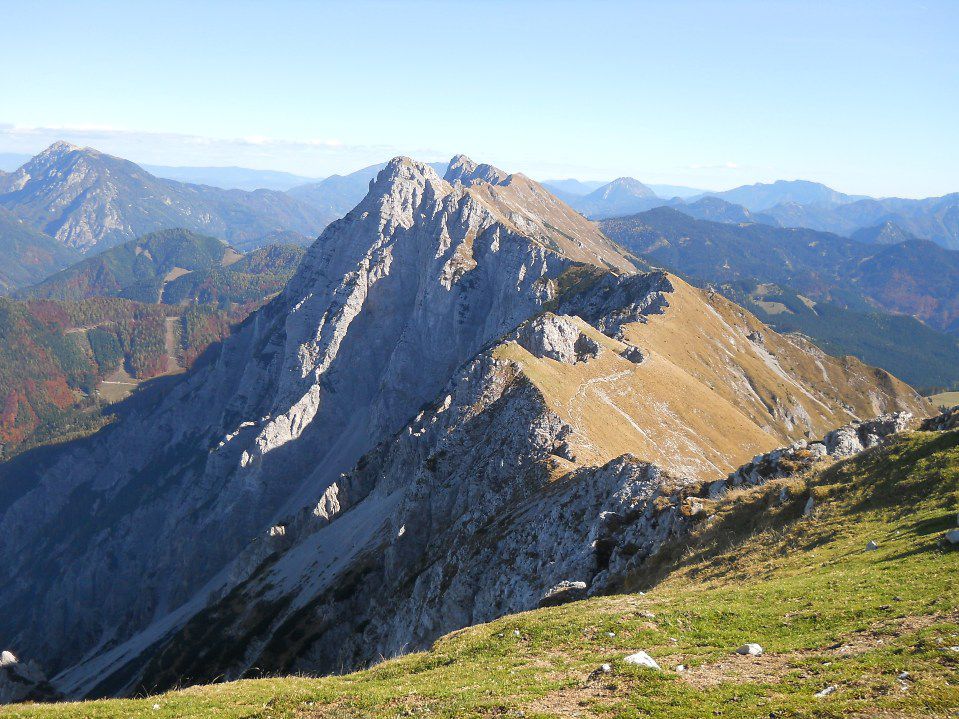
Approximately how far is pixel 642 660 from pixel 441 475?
6207 centimetres

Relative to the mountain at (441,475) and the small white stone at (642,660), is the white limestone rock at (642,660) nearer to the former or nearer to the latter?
the small white stone at (642,660)

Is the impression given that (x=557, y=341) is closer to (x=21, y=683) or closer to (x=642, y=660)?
(x=642, y=660)

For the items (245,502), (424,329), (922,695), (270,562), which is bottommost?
(245,502)

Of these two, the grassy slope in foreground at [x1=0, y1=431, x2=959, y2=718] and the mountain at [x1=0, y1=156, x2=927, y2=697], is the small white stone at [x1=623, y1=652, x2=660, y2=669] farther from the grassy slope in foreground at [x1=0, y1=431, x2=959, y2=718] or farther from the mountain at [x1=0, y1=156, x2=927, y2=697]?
the mountain at [x1=0, y1=156, x2=927, y2=697]

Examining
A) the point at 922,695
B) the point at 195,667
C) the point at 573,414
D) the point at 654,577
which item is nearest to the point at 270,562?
the point at 195,667

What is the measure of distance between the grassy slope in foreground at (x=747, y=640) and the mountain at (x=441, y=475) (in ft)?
42.2

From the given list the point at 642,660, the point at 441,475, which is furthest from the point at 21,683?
the point at 642,660

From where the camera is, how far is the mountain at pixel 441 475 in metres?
54.2

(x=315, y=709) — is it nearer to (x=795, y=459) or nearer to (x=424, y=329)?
(x=795, y=459)

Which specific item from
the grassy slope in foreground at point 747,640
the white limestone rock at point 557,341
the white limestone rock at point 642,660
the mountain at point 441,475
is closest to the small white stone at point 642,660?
the white limestone rock at point 642,660

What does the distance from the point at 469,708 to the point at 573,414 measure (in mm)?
62419

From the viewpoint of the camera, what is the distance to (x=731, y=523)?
35.8 meters

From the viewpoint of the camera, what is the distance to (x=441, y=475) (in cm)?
8000

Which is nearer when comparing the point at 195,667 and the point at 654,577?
the point at 654,577
